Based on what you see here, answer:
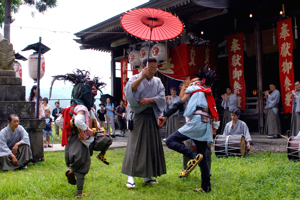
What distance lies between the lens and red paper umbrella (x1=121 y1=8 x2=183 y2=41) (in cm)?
468

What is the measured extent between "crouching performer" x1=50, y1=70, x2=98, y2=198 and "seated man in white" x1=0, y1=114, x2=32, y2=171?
2.63 m

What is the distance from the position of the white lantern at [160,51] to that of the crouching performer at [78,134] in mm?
8129

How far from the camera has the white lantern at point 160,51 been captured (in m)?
12.3

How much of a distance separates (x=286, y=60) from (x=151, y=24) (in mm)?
6974

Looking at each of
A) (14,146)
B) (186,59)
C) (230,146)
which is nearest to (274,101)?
(186,59)

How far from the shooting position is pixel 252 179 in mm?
4586

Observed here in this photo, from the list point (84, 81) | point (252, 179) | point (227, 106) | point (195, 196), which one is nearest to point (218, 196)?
point (195, 196)

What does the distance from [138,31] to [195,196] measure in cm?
283

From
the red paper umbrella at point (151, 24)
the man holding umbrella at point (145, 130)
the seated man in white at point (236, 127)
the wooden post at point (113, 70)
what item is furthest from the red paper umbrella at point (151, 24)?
the wooden post at point (113, 70)

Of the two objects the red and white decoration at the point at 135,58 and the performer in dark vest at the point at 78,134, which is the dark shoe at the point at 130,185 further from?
the red and white decoration at the point at 135,58

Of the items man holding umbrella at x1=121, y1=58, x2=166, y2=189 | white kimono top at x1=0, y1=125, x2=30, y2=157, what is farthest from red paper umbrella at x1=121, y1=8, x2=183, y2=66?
white kimono top at x1=0, y1=125, x2=30, y2=157

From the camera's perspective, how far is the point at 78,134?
4105 millimetres

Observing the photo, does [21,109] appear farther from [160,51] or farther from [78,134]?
[160,51]

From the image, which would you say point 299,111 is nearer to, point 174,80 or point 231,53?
point 231,53
